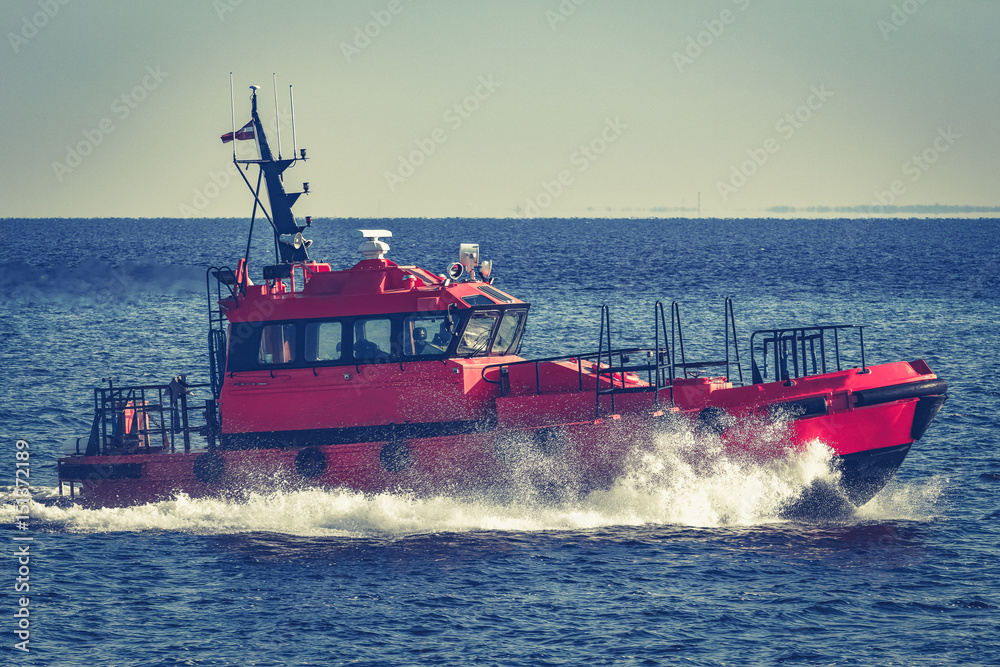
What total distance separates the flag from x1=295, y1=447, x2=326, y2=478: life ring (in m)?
4.41

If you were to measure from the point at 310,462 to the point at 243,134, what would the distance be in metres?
4.63

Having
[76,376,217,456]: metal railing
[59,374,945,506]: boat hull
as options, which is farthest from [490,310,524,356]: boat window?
[76,376,217,456]: metal railing

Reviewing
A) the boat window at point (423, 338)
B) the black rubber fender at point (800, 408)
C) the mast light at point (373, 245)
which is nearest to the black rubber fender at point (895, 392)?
the black rubber fender at point (800, 408)

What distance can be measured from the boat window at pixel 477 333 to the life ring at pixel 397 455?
143 cm

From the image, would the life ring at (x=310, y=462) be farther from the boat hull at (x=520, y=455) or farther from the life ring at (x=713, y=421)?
the life ring at (x=713, y=421)

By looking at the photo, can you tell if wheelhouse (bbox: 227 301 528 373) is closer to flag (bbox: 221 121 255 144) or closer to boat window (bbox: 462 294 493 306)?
boat window (bbox: 462 294 493 306)

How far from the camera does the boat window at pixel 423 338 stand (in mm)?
13609

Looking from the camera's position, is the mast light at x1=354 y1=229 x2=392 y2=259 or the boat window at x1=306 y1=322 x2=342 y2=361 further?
the mast light at x1=354 y1=229 x2=392 y2=259

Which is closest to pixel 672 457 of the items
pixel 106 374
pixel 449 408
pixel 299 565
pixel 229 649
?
pixel 449 408

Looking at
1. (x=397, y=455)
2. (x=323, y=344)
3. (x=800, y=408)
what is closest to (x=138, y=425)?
(x=323, y=344)

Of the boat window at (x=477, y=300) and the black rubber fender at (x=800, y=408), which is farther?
the boat window at (x=477, y=300)

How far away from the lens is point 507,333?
46.6 ft

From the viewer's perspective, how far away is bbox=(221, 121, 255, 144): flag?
47.4 ft

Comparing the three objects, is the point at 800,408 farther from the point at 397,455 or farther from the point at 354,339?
the point at 354,339
